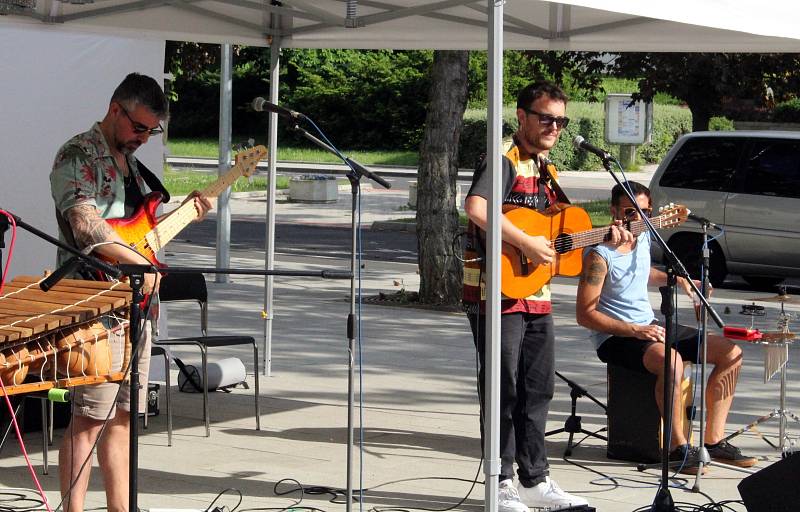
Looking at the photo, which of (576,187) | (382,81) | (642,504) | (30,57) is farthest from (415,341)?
(382,81)

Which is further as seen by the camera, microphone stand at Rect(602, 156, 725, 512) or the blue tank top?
the blue tank top

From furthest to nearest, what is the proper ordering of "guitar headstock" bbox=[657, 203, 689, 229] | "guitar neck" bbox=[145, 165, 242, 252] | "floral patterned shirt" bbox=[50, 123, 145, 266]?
"guitar headstock" bbox=[657, 203, 689, 229] < "guitar neck" bbox=[145, 165, 242, 252] < "floral patterned shirt" bbox=[50, 123, 145, 266]

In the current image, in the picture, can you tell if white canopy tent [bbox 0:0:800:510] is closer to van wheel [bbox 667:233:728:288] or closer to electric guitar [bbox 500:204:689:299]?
electric guitar [bbox 500:204:689:299]

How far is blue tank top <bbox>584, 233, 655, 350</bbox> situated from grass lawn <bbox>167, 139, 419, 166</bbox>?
116ft

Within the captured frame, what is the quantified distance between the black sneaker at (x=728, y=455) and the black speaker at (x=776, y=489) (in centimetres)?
223

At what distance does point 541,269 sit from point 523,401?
24.1 inches

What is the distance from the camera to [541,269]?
5.99 metres

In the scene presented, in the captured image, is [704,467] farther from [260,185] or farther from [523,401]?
[260,185]

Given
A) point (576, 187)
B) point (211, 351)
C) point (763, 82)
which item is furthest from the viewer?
point (576, 187)

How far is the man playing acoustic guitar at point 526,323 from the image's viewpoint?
5.84m

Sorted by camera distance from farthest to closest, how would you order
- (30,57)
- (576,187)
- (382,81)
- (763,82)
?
1. (382,81)
2. (576,187)
3. (763,82)
4. (30,57)

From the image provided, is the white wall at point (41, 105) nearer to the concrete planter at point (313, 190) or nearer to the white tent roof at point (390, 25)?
the white tent roof at point (390, 25)

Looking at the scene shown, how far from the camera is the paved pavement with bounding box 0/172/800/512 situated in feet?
20.7

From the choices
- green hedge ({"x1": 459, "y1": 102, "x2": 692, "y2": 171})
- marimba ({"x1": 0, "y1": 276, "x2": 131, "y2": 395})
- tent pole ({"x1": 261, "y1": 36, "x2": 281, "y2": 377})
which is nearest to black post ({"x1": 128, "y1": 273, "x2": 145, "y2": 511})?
marimba ({"x1": 0, "y1": 276, "x2": 131, "y2": 395})
